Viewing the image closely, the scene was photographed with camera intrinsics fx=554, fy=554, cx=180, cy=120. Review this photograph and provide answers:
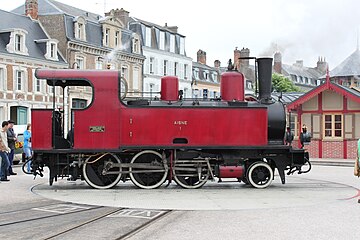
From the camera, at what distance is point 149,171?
45.7 feet

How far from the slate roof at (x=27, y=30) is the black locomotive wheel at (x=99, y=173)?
2345 centimetres

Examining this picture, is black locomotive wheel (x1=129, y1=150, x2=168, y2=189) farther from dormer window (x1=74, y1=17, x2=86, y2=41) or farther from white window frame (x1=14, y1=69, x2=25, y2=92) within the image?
dormer window (x1=74, y1=17, x2=86, y2=41)

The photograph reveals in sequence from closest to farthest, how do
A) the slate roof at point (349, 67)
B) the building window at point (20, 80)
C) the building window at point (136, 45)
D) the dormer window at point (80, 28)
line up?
the building window at point (20, 80) → the dormer window at point (80, 28) → the slate roof at point (349, 67) → the building window at point (136, 45)

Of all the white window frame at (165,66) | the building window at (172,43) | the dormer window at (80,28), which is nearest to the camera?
the dormer window at (80,28)

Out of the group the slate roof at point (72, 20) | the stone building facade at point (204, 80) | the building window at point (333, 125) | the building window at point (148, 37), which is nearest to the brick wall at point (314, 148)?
the building window at point (333, 125)

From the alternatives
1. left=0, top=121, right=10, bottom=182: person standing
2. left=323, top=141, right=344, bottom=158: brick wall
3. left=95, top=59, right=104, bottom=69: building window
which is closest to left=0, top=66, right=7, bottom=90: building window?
left=95, top=59, right=104, bottom=69: building window

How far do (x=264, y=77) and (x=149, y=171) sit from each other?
13.6 ft

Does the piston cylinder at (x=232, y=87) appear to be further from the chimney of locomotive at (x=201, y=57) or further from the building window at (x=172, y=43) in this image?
the chimney of locomotive at (x=201, y=57)

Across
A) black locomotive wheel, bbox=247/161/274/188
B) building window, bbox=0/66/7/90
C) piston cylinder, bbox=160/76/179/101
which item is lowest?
black locomotive wheel, bbox=247/161/274/188

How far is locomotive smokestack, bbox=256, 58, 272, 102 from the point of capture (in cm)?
1514

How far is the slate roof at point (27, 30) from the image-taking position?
117 ft

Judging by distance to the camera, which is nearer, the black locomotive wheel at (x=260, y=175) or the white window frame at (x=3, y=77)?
the black locomotive wheel at (x=260, y=175)

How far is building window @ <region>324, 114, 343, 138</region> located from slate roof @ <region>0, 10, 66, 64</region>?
20.0m

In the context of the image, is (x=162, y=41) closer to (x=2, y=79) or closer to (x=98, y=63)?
(x=98, y=63)
